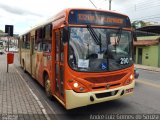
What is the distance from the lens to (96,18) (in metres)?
7.23

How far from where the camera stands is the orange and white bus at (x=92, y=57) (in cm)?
678

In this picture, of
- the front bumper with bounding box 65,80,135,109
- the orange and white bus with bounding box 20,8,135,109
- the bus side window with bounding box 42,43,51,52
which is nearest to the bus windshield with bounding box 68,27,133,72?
the orange and white bus with bounding box 20,8,135,109

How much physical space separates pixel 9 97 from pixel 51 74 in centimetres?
188

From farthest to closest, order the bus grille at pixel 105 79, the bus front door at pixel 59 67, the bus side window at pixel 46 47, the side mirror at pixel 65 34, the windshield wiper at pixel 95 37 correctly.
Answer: the bus side window at pixel 46 47
the bus front door at pixel 59 67
the windshield wiper at pixel 95 37
the bus grille at pixel 105 79
the side mirror at pixel 65 34

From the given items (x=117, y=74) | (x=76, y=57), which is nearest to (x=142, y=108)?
(x=117, y=74)

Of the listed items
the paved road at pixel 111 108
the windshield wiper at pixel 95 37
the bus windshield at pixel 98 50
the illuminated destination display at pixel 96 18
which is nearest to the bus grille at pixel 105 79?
the bus windshield at pixel 98 50

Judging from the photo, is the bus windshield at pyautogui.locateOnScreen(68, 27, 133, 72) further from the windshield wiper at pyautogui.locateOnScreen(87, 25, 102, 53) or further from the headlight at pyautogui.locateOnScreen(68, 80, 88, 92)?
the headlight at pyautogui.locateOnScreen(68, 80, 88, 92)

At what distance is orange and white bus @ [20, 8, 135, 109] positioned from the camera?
6781mm

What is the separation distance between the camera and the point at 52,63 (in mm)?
8297

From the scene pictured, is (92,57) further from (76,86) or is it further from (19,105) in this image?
(19,105)

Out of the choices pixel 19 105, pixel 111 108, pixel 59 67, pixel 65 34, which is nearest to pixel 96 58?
pixel 65 34

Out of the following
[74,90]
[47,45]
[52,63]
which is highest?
[47,45]

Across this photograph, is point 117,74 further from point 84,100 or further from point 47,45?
point 47,45

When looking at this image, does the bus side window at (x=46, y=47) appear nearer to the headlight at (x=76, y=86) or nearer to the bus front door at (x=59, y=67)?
the bus front door at (x=59, y=67)
